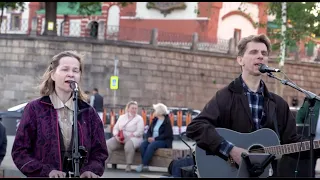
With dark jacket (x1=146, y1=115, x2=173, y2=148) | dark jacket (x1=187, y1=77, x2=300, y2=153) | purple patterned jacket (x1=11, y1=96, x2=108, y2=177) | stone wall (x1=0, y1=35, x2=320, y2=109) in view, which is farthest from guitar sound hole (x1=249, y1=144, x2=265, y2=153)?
stone wall (x1=0, y1=35, x2=320, y2=109)

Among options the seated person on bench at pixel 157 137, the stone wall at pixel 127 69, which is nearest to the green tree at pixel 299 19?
the seated person on bench at pixel 157 137

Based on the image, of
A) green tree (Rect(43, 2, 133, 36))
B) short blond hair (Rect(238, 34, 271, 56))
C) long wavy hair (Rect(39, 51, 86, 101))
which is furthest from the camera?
green tree (Rect(43, 2, 133, 36))

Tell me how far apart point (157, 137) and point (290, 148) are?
10.7 m

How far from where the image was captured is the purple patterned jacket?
6324 mm

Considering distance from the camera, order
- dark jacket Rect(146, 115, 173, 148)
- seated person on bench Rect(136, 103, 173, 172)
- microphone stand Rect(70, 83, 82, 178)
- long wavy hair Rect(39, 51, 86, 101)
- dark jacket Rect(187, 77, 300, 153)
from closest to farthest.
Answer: microphone stand Rect(70, 83, 82, 178), long wavy hair Rect(39, 51, 86, 101), dark jacket Rect(187, 77, 300, 153), seated person on bench Rect(136, 103, 173, 172), dark jacket Rect(146, 115, 173, 148)

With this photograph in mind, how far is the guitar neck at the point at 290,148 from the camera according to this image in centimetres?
690

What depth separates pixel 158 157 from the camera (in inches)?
693

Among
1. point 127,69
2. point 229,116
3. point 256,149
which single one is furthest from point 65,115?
point 127,69

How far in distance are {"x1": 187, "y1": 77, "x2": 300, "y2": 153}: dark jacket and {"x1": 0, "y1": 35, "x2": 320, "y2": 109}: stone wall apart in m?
35.8

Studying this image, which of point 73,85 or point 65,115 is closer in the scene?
point 73,85

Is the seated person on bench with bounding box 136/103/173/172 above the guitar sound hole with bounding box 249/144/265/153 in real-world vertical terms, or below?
below

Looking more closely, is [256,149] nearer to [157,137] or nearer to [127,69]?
[157,137]

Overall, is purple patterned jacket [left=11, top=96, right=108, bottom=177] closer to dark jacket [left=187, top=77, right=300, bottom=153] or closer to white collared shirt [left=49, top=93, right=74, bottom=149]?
white collared shirt [left=49, top=93, right=74, bottom=149]

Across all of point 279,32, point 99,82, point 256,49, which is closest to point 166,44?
point 99,82
